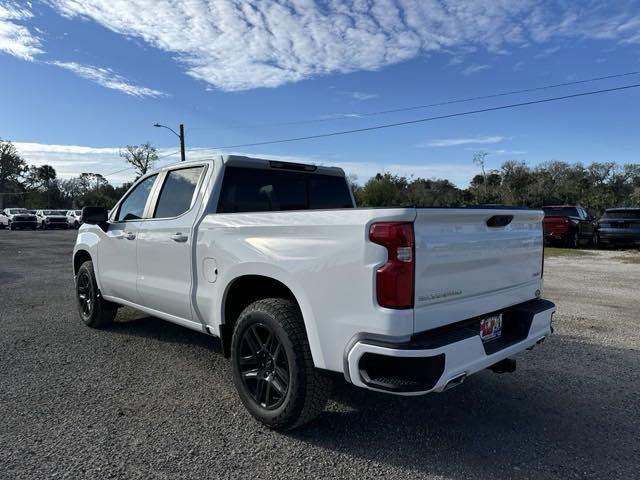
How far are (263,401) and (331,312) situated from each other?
0.98 meters

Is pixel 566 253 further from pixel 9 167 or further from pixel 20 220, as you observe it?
pixel 9 167

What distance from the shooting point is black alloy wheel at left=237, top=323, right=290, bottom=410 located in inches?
127

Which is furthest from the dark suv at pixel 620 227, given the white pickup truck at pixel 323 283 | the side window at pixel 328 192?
the white pickup truck at pixel 323 283

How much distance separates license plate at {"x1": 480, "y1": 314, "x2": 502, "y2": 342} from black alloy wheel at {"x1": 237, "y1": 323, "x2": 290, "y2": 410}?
1291 millimetres

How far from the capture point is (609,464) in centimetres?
286

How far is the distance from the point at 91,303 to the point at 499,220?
482 cm

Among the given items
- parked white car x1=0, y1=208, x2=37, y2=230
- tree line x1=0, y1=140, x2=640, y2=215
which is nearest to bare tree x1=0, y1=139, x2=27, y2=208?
tree line x1=0, y1=140, x2=640, y2=215

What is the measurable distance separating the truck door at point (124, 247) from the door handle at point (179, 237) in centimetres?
80

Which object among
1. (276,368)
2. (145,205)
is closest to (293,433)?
(276,368)

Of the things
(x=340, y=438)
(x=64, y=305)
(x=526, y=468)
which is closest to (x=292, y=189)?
(x=340, y=438)

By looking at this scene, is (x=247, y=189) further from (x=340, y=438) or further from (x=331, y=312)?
(x=340, y=438)

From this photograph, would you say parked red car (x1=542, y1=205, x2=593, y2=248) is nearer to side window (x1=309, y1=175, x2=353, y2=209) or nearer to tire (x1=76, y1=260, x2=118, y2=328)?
side window (x1=309, y1=175, x2=353, y2=209)

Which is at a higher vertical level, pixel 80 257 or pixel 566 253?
pixel 80 257

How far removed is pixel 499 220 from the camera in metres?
3.24
